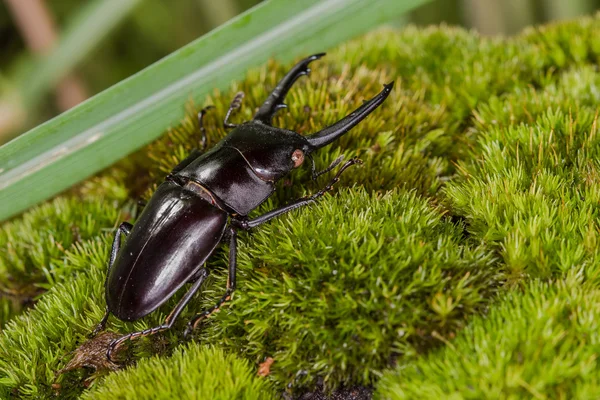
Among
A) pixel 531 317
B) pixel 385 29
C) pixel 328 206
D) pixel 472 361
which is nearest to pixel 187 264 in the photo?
pixel 328 206

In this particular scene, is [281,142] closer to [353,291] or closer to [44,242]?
[353,291]

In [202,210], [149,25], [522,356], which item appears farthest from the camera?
[149,25]

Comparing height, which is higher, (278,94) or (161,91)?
(161,91)

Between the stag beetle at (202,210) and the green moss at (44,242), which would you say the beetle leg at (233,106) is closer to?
the stag beetle at (202,210)

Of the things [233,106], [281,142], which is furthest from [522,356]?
[233,106]

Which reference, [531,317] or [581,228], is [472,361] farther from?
[581,228]

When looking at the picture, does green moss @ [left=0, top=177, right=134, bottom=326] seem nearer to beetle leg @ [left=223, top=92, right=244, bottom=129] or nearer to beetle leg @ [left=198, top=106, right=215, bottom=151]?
beetle leg @ [left=198, top=106, right=215, bottom=151]
